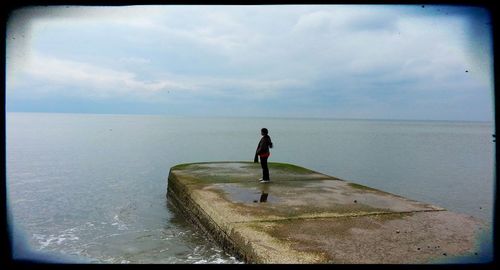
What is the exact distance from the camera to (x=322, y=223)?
6344mm

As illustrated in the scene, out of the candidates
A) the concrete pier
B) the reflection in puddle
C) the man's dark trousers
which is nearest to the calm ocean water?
the concrete pier

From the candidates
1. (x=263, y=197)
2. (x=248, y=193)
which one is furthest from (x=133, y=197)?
(x=263, y=197)

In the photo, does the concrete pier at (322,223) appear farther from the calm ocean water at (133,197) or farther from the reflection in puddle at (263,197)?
the calm ocean water at (133,197)

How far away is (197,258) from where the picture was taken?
6.84 m

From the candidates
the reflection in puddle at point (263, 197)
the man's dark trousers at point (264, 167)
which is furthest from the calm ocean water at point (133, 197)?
the man's dark trousers at point (264, 167)

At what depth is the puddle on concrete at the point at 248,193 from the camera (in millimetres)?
8047

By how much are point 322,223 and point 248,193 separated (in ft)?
8.93

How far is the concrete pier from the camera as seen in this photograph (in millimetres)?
5012

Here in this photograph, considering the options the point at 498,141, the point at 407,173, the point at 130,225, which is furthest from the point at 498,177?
the point at 407,173

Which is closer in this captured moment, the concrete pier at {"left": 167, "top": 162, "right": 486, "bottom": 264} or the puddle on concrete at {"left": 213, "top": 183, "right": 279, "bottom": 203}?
the concrete pier at {"left": 167, "top": 162, "right": 486, "bottom": 264}

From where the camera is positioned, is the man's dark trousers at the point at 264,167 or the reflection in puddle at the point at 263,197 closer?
the reflection in puddle at the point at 263,197

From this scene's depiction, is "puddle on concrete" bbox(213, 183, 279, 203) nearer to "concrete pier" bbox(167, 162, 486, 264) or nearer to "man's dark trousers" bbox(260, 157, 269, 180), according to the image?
"concrete pier" bbox(167, 162, 486, 264)

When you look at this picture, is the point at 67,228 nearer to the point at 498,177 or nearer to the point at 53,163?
the point at 498,177

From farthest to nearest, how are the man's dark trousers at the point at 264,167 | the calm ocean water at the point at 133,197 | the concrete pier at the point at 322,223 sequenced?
1. the man's dark trousers at the point at 264,167
2. the calm ocean water at the point at 133,197
3. the concrete pier at the point at 322,223
